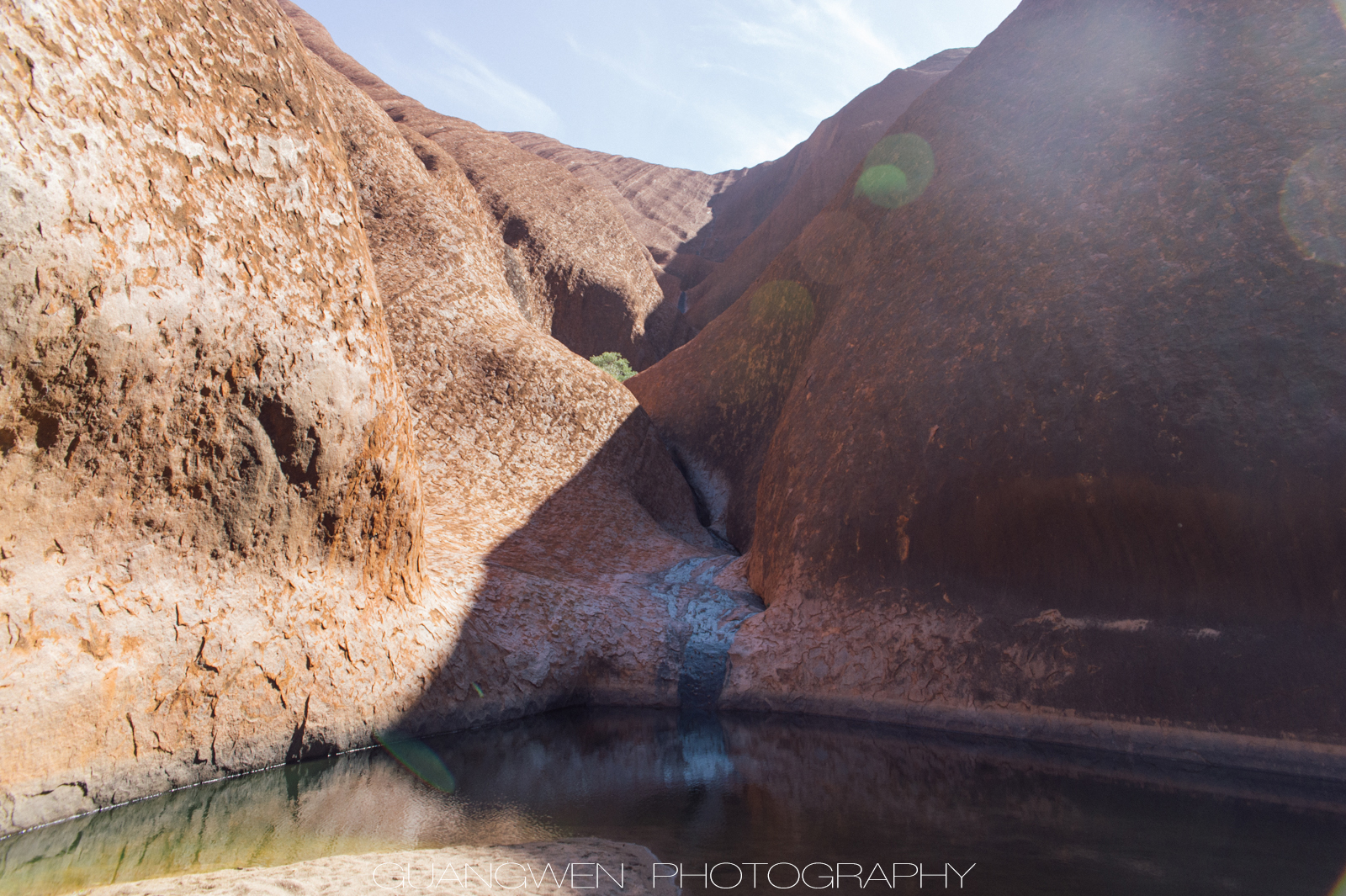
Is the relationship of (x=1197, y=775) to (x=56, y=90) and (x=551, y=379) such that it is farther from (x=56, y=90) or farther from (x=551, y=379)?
(x=551, y=379)

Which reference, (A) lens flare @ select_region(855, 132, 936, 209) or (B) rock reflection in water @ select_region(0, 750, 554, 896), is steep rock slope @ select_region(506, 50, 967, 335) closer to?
(A) lens flare @ select_region(855, 132, 936, 209)

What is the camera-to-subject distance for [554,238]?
65.5 feet

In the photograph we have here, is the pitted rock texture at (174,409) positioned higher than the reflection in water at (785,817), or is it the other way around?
the pitted rock texture at (174,409)

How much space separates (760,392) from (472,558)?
6.86 meters

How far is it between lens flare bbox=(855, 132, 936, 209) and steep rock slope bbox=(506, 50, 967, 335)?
1501 cm

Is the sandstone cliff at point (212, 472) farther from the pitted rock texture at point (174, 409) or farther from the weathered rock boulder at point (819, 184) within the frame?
the weathered rock boulder at point (819, 184)

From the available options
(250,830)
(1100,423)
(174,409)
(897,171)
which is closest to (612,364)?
(897,171)

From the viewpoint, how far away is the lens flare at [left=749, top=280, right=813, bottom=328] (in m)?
13.2

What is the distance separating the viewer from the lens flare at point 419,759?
518cm

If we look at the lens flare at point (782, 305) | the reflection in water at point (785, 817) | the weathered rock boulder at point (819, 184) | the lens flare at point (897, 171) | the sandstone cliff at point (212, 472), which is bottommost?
the reflection in water at point (785, 817)

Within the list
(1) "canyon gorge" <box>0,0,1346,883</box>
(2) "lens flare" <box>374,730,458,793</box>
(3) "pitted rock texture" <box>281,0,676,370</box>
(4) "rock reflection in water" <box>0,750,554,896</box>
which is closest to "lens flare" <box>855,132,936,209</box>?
(1) "canyon gorge" <box>0,0,1346,883</box>

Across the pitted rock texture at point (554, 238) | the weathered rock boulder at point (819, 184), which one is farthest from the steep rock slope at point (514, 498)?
the weathered rock boulder at point (819, 184)

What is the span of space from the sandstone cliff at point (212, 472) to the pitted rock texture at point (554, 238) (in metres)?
11.9

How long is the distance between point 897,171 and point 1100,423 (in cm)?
557
